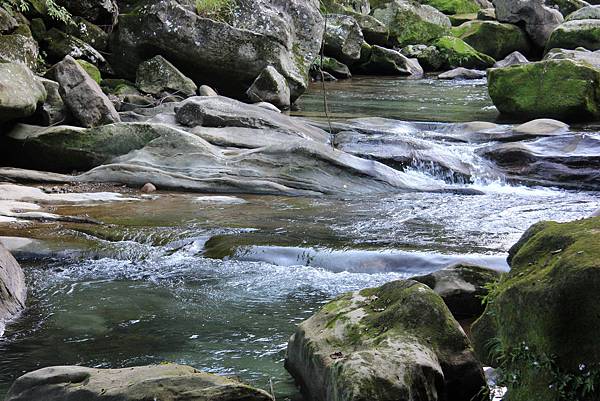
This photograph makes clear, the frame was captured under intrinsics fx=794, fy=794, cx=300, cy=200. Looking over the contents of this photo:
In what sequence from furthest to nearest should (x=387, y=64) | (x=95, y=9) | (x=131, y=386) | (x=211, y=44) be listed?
(x=387, y=64) → (x=95, y=9) → (x=211, y=44) → (x=131, y=386)

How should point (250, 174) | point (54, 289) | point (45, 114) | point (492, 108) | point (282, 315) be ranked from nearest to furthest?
point (282, 315)
point (54, 289)
point (250, 174)
point (45, 114)
point (492, 108)

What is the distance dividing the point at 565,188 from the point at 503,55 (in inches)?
737

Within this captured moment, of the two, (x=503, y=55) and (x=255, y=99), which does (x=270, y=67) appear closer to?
(x=255, y=99)

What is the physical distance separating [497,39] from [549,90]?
47.8 feet

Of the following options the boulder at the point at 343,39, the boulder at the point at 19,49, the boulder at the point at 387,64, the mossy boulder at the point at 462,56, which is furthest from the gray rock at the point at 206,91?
the mossy boulder at the point at 462,56

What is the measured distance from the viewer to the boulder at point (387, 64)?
25.9 m

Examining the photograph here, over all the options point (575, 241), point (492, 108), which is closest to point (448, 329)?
point (575, 241)

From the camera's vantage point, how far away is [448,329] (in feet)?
15.7

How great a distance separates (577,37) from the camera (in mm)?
24953

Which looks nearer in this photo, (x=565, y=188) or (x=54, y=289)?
(x=54, y=289)

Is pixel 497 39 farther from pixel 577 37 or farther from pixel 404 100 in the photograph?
pixel 404 100

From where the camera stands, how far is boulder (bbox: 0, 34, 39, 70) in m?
13.9

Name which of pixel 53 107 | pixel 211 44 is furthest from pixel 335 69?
pixel 53 107

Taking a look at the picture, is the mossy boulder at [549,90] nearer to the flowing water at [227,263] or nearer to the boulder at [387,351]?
the flowing water at [227,263]
